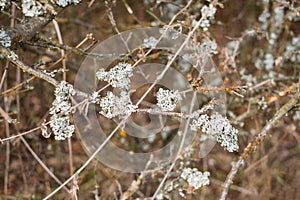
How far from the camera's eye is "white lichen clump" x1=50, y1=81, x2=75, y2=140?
0.91 m

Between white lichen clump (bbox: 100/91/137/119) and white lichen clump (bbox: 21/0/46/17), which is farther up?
white lichen clump (bbox: 21/0/46/17)

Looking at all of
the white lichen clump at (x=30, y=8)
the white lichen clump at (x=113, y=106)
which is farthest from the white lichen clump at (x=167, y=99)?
the white lichen clump at (x=30, y=8)

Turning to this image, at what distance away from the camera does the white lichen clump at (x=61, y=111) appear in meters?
0.91

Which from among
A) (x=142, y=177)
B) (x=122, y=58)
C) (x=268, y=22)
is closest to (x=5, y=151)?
(x=142, y=177)

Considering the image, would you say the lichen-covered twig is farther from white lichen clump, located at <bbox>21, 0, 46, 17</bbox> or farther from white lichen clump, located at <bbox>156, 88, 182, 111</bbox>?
white lichen clump, located at <bbox>21, 0, 46, 17</bbox>

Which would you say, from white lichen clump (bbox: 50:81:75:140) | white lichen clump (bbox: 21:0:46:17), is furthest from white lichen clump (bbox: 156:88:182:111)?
white lichen clump (bbox: 21:0:46:17)

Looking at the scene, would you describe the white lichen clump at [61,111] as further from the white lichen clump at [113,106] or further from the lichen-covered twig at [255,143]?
the lichen-covered twig at [255,143]

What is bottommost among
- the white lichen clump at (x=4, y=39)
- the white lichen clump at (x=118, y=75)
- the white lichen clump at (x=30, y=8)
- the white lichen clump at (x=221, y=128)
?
the white lichen clump at (x=221, y=128)

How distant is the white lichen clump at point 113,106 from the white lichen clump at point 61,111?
0.20 feet

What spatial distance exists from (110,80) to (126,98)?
5 cm

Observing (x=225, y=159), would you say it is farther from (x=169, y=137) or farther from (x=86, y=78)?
(x=86, y=78)

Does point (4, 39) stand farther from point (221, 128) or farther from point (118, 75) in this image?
point (221, 128)

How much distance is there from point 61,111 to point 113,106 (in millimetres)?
96

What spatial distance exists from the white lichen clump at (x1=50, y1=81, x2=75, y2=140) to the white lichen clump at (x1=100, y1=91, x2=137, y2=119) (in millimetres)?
62
